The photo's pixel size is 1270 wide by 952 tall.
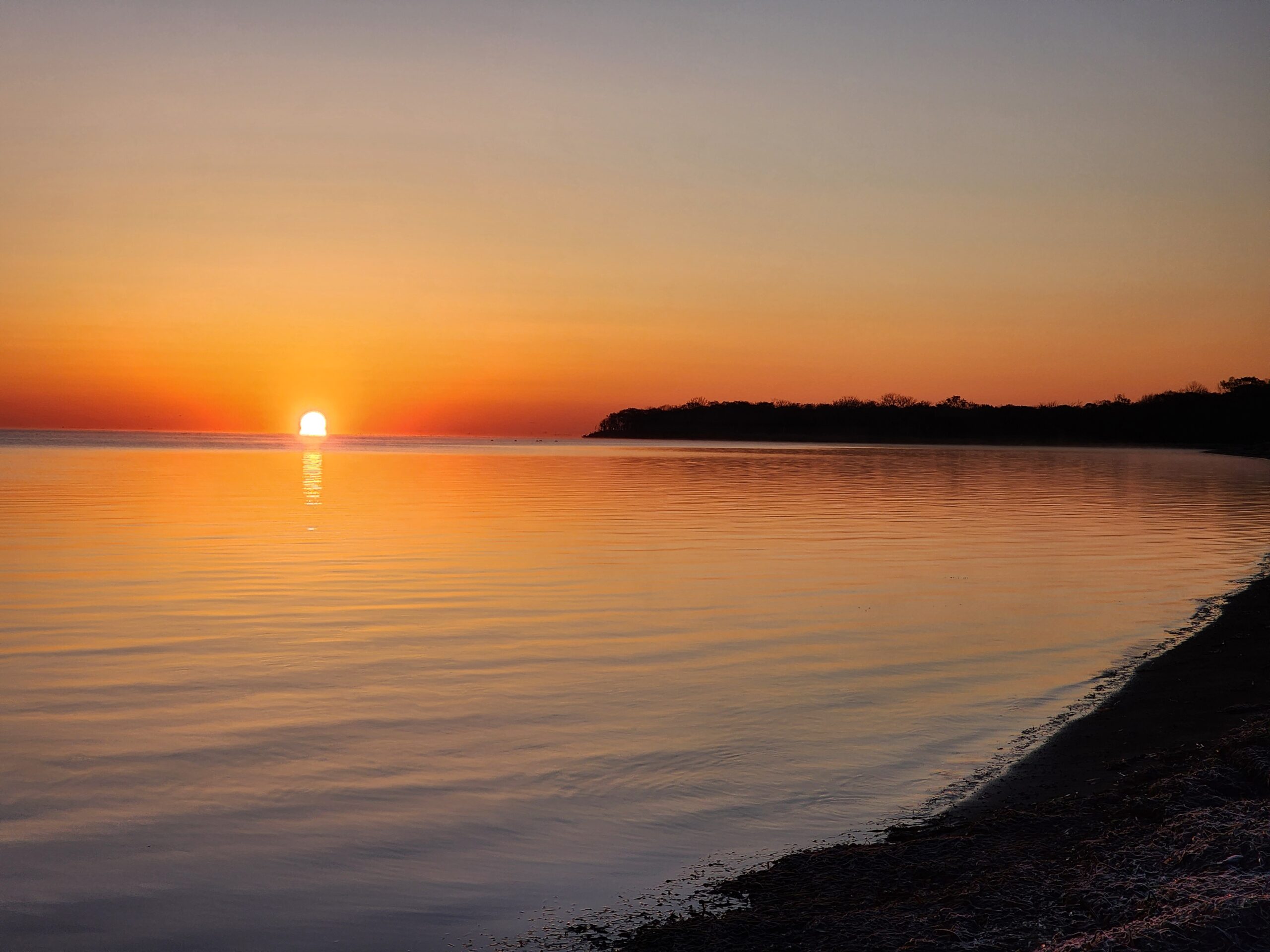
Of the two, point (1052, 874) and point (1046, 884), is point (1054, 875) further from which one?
point (1046, 884)

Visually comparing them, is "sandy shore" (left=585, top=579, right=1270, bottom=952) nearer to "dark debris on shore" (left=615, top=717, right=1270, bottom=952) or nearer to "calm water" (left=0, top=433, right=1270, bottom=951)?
"dark debris on shore" (left=615, top=717, right=1270, bottom=952)

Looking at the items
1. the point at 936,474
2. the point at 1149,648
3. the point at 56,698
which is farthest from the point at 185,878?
the point at 936,474

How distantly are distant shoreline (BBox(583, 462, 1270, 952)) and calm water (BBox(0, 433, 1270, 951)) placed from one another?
2.30ft

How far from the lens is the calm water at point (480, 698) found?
5.98 meters

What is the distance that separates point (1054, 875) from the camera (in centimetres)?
511

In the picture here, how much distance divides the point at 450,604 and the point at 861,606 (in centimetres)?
630

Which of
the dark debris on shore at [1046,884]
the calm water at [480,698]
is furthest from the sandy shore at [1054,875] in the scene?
the calm water at [480,698]

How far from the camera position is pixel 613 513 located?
31.7m

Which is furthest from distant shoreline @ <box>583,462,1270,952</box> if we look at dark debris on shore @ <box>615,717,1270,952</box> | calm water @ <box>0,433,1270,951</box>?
calm water @ <box>0,433,1270,951</box>

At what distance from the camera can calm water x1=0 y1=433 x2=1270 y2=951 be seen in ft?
19.6

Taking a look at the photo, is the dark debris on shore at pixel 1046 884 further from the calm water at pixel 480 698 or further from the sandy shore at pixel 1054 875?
the calm water at pixel 480 698

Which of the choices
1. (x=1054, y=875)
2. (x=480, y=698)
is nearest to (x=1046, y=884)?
(x=1054, y=875)

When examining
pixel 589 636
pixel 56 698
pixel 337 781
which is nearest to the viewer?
pixel 337 781

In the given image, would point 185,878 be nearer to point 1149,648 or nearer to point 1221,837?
point 1221,837
